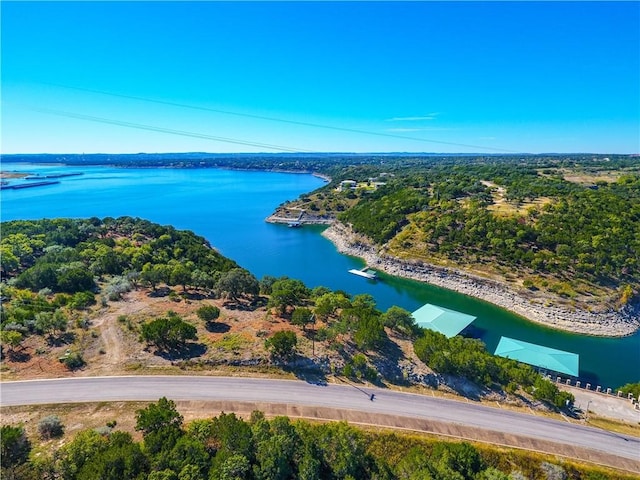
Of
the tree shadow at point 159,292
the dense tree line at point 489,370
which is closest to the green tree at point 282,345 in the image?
the dense tree line at point 489,370

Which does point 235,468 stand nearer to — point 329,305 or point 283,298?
point 329,305

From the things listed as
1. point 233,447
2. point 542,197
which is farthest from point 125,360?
point 542,197

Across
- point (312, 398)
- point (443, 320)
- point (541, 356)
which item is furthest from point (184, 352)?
point (541, 356)

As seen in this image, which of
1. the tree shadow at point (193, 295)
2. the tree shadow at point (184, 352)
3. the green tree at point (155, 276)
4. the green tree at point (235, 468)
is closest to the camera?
the green tree at point (235, 468)

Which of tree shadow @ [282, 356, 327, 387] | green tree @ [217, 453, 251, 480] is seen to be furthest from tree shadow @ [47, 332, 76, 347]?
green tree @ [217, 453, 251, 480]

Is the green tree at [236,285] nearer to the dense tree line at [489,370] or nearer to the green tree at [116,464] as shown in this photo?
the dense tree line at [489,370]

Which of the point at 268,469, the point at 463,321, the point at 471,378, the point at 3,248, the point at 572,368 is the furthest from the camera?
the point at 3,248

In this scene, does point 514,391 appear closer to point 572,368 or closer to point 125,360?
point 572,368
